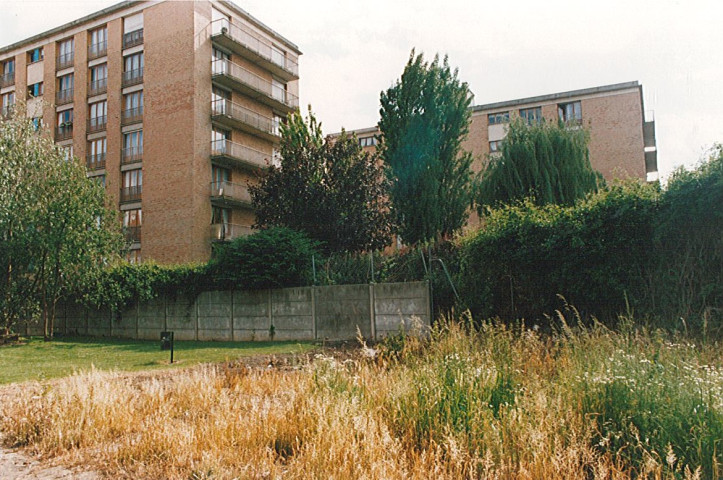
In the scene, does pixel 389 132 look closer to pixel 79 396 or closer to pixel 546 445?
pixel 79 396

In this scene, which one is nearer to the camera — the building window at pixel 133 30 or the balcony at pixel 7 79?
the building window at pixel 133 30

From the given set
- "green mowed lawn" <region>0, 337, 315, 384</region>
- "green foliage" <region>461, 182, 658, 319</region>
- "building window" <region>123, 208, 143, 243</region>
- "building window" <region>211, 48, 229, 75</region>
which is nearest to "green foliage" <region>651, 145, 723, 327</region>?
"green foliage" <region>461, 182, 658, 319</region>

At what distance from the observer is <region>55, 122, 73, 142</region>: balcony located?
40.8 metres

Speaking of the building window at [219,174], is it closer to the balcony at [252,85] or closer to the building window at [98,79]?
the balcony at [252,85]

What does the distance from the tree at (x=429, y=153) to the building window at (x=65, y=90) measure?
28.2 m

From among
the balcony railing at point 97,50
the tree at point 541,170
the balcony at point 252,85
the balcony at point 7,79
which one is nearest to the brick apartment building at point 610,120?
the balcony at point 252,85

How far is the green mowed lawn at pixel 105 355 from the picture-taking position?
12.8 meters

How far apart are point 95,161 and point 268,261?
1025 inches

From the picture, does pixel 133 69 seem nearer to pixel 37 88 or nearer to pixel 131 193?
pixel 131 193

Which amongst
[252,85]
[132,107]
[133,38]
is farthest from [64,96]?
[252,85]

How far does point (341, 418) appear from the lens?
5.51 m

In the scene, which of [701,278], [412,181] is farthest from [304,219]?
[701,278]

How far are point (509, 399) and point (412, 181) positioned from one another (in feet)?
61.6

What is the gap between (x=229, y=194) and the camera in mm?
36312
